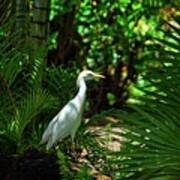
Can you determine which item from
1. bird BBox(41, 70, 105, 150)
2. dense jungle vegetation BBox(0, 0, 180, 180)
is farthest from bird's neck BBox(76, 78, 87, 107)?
dense jungle vegetation BBox(0, 0, 180, 180)

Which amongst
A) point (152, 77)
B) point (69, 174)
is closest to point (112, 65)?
point (69, 174)

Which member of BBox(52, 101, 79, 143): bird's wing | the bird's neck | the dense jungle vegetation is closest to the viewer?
the dense jungle vegetation

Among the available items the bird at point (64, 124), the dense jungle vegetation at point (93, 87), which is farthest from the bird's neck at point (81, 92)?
the dense jungle vegetation at point (93, 87)

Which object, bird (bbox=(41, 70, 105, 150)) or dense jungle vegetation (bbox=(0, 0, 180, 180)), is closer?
dense jungle vegetation (bbox=(0, 0, 180, 180))

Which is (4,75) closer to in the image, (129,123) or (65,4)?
(129,123)

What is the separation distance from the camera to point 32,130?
6141mm

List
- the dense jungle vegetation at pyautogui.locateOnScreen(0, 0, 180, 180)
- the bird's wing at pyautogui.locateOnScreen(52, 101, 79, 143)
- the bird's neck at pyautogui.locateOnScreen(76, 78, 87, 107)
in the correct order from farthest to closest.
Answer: the bird's neck at pyautogui.locateOnScreen(76, 78, 87, 107)
the bird's wing at pyautogui.locateOnScreen(52, 101, 79, 143)
the dense jungle vegetation at pyautogui.locateOnScreen(0, 0, 180, 180)

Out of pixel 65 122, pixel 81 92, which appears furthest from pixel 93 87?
pixel 65 122

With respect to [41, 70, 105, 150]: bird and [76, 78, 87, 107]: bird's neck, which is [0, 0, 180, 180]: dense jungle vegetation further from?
[76, 78, 87, 107]: bird's neck

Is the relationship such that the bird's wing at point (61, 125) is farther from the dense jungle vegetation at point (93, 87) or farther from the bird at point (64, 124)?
the dense jungle vegetation at point (93, 87)

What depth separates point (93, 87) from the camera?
10297 millimetres

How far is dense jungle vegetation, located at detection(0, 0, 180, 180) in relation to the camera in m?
3.83

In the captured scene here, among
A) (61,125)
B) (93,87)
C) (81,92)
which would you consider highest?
(81,92)

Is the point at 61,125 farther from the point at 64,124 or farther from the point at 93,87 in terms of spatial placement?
the point at 93,87
